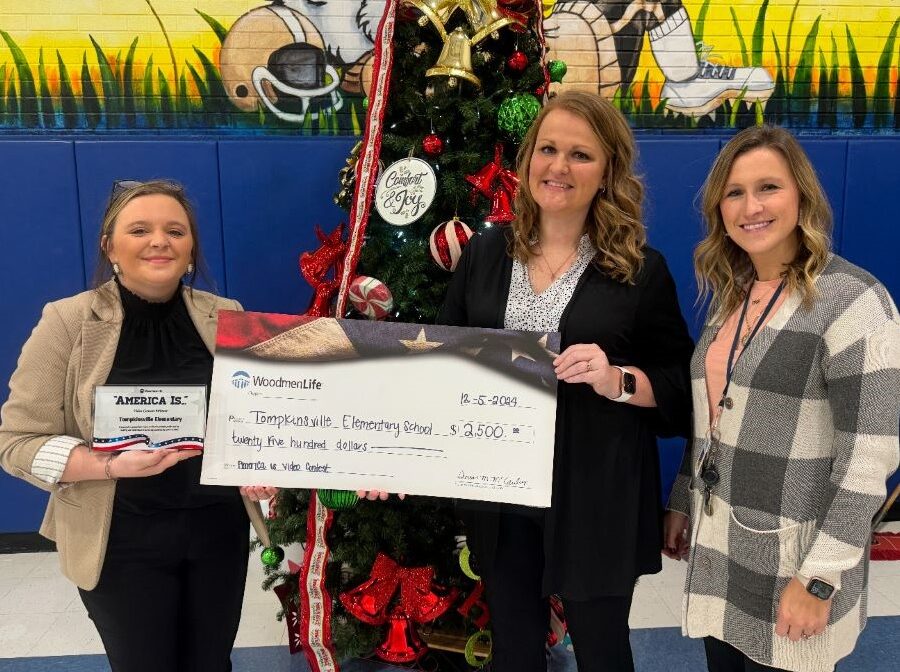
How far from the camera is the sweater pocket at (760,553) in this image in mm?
1174

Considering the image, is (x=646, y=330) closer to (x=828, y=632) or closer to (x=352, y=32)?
(x=828, y=632)

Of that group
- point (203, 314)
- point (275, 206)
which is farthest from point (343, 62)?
point (203, 314)

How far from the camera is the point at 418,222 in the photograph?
2.09 metres

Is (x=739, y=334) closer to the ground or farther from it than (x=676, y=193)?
closer to the ground

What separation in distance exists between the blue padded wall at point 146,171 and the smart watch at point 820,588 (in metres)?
2.64

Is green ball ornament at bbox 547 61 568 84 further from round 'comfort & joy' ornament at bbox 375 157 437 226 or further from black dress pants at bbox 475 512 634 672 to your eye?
black dress pants at bbox 475 512 634 672

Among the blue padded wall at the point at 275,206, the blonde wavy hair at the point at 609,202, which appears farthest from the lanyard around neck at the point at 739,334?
the blue padded wall at the point at 275,206

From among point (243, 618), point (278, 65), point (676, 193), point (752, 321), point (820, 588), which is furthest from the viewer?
point (278, 65)

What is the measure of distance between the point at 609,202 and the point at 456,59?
2.81ft

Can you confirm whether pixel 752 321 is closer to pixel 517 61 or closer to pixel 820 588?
pixel 820 588

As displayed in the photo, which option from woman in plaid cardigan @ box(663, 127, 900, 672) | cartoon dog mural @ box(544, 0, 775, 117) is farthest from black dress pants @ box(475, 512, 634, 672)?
cartoon dog mural @ box(544, 0, 775, 117)

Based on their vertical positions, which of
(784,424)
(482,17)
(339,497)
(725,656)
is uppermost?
(482,17)

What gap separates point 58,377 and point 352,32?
8.98ft

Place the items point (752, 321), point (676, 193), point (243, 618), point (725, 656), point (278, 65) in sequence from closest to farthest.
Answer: point (752, 321) → point (725, 656) → point (243, 618) → point (676, 193) → point (278, 65)
